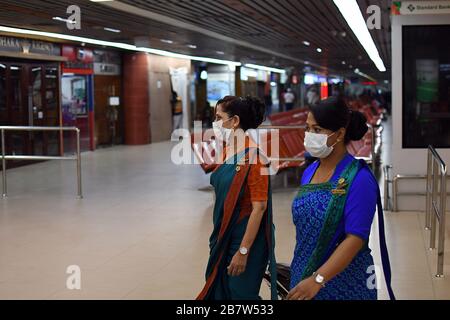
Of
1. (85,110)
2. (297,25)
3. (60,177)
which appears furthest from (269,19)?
(85,110)

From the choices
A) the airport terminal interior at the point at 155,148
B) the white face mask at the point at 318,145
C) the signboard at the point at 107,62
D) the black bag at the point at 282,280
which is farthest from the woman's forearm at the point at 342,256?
the signboard at the point at 107,62

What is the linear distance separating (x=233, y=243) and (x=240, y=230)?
0.08 m

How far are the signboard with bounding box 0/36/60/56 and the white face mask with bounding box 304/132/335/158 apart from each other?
38.2 feet

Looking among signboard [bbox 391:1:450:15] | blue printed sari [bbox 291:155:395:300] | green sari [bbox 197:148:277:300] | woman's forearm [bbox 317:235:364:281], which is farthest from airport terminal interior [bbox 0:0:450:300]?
green sari [bbox 197:148:277:300]

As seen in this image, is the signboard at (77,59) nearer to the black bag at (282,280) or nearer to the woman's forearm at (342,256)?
the black bag at (282,280)

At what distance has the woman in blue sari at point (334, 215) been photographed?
274cm

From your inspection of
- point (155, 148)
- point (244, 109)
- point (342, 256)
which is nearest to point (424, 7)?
point (244, 109)

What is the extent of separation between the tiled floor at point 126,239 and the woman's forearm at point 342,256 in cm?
257

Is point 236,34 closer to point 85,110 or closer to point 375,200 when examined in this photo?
point 85,110

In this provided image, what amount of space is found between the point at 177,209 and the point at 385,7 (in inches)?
154

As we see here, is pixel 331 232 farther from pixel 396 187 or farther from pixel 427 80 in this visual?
pixel 427 80

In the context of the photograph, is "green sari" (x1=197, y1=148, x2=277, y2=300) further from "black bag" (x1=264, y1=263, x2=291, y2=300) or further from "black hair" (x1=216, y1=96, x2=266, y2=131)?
"black hair" (x1=216, y1=96, x2=266, y2=131)

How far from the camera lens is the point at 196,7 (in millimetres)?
9375

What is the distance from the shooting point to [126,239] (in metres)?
7.29
